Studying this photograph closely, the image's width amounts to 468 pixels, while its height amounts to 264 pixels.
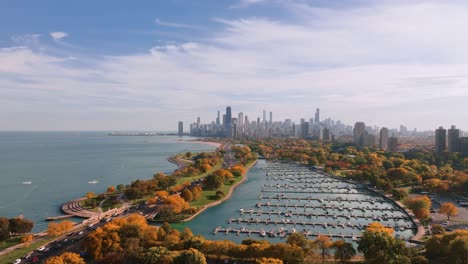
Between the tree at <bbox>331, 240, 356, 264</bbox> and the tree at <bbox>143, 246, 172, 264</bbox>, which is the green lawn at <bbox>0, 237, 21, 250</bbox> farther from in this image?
the tree at <bbox>331, 240, 356, 264</bbox>

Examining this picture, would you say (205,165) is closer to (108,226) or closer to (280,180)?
(280,180)

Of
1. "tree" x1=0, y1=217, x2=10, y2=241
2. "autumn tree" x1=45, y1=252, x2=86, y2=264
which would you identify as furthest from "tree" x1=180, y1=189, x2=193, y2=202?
"autumn tree" x1=45, y1=252, x2=86, y2=264

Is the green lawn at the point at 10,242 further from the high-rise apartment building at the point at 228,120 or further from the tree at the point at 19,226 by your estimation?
the high-rise apartment building at the point at 228,120

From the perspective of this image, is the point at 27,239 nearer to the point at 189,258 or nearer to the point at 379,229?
the point at 189,258

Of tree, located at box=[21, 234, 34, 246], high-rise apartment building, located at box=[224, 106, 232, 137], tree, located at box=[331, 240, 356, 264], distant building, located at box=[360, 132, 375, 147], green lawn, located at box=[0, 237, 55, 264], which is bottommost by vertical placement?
green lawn, located at box=[0, 237, 55, 264]

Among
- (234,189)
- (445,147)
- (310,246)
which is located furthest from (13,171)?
(445,147)

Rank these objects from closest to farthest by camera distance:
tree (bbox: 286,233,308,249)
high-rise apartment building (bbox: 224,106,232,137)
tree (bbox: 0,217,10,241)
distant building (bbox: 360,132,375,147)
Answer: tree (bbox: 286,233,308,249)
tree (bbox: 0,217,10,241)
distant building (bbox: 360,132,375,147)
high-rise apartment building (bbox: 224,106,232,137)
